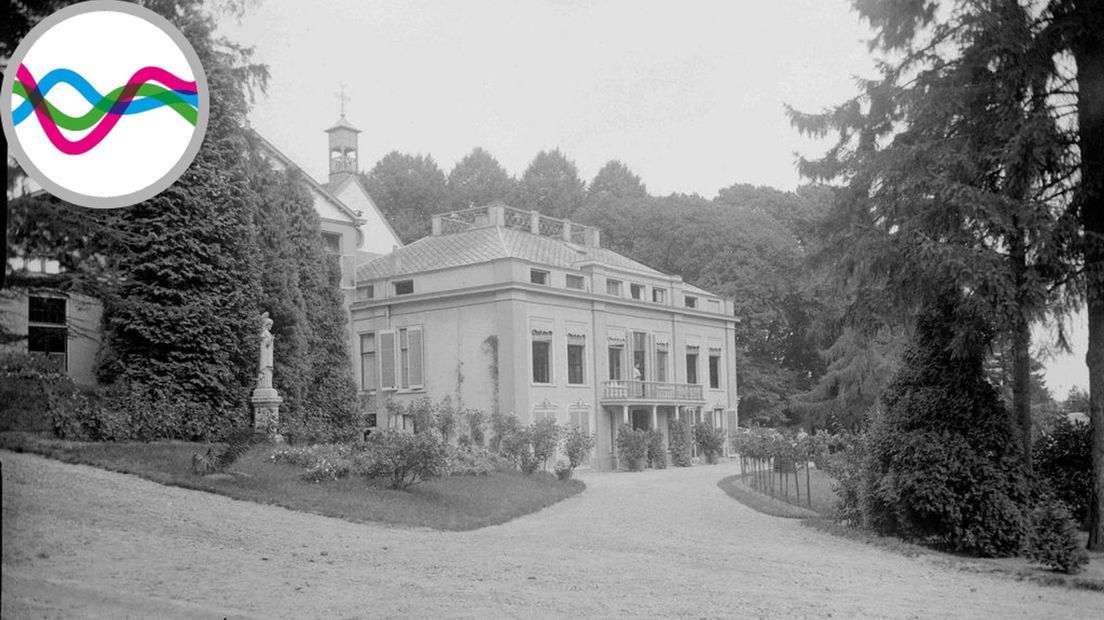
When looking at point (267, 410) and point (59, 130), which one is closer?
point (59, 130)

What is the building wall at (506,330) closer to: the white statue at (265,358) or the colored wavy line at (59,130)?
the white statue at (265,358)

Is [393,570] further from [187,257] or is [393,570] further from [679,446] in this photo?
[679,446]

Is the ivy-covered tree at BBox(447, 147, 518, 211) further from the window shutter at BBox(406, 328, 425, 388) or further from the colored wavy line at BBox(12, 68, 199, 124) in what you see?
the window shutter at BBox(406, 328, 425, 388)

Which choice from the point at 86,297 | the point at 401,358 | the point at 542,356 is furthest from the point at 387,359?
the point at 86,297

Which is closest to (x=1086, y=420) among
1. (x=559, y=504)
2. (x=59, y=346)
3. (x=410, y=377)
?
(x=559, y=504)

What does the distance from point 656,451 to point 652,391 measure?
99.4 inches

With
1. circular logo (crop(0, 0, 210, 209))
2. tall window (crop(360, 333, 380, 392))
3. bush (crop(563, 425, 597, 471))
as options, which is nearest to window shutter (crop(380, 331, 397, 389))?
tall window (crop(360, 333, 380, 392))

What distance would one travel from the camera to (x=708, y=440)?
21844 millimetres

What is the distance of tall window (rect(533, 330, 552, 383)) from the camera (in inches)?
770

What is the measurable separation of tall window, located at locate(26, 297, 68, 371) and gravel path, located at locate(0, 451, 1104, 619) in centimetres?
91

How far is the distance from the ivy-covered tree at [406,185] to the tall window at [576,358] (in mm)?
8306

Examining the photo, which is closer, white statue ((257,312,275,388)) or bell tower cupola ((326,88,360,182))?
bell tower cupola ((326,88,360,182))

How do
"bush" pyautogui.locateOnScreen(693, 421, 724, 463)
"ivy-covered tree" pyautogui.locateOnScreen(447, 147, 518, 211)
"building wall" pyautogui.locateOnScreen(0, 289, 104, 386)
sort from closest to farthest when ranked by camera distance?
"building wall" pyautogui.locateOnScreen(0, 289, 104, 386)
"ivy-covered tree" pyautogui.locateOnScreen(447, 147, 518, 211)
"bush" pyautogui.locateOnScreen(693, 421, 724, 463)

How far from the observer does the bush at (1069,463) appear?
9.07 metres
